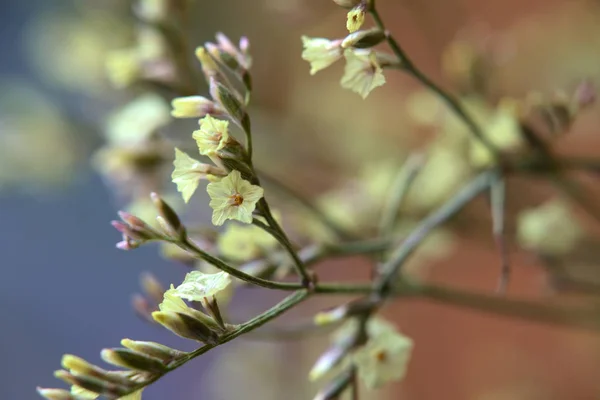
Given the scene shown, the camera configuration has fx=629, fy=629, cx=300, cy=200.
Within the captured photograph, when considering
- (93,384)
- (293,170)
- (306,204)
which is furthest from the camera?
(293,170)

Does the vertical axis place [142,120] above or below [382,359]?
above

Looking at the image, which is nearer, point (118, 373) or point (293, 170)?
point (118, 373)

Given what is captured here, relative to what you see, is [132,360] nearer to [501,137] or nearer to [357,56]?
[357,56]

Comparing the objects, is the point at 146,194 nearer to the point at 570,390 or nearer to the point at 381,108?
the point at 381,108

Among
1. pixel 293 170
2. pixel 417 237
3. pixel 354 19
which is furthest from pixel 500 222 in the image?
pixel 293 170

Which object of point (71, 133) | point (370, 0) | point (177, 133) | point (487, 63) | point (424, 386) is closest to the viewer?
point (370, 0)

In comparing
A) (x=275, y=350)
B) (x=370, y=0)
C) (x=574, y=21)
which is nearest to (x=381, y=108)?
(x=574, y=21)

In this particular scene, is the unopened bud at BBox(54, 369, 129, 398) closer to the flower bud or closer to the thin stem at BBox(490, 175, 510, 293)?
the flower bud
